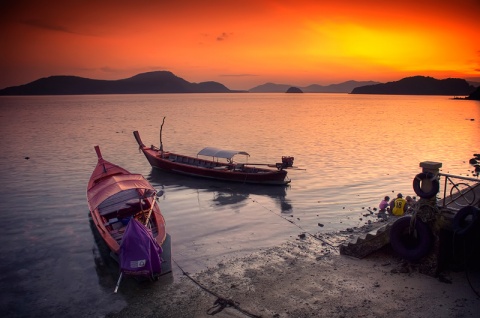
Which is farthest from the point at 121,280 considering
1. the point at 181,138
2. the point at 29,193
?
the point at 181,138

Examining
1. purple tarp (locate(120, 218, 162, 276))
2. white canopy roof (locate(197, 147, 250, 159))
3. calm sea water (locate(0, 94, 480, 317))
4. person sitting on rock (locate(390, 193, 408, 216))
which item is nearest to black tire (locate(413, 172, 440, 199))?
calm sea water (locate(0, 94, 480, 317))

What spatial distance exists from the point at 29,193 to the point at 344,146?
1523 inches

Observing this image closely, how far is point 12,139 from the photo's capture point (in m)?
55.0

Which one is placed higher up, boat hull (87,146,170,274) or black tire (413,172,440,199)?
black tire (413,172,440,199)

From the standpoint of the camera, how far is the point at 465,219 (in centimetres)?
982

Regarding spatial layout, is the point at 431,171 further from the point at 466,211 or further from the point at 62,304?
the point at 62,304

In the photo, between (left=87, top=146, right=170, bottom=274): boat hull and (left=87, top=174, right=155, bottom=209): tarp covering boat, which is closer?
(left=87, top=146, right=170, bottom=274): boat hull

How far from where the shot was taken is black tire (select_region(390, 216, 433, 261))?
1055cm

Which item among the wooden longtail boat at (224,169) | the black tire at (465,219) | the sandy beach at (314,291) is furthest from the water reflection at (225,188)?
the black tire at (465,219)

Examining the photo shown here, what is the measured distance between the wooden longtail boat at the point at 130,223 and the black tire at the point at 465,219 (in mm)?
9508

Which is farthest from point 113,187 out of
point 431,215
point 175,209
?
point 431,215

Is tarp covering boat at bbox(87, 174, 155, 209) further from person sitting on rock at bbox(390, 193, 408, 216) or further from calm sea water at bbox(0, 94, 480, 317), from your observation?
person sitting on rock at bbox(390, 193, 408, 216)

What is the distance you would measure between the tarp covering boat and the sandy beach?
15.6 feet

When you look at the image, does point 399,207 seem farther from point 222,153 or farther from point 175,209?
point 222,153
